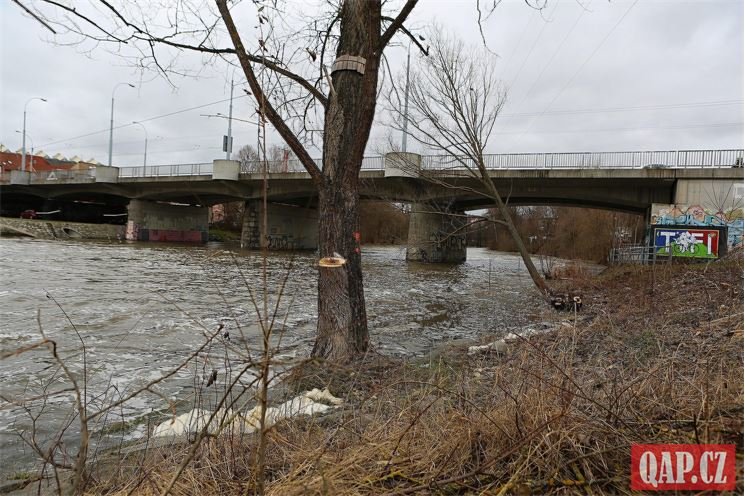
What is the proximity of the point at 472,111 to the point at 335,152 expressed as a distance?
11.1m

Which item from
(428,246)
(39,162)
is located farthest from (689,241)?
(39,162)

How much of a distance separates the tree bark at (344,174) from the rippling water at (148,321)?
1033 millimetres

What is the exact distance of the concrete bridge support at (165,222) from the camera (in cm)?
4984

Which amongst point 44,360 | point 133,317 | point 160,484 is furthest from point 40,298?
point 160,484

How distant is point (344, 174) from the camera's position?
561 centimetres

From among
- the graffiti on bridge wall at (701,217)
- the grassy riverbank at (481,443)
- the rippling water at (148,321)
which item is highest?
the graffiti on bridge wall at (701,217)

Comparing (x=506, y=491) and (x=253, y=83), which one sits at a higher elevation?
(x=253, y=83)

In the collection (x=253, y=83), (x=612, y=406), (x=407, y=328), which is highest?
(x=253, y=83)

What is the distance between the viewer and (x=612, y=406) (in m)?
2.52

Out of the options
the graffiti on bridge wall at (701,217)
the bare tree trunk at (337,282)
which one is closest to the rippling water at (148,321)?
the bare tree trunk at (337,282)

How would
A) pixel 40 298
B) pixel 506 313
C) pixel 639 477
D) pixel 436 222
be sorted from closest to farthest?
pixel 639 477
pixel 40 298
pixel 506 313
pixel 436 222

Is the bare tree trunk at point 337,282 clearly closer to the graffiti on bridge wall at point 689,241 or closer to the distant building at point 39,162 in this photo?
the graffiti on bridge wall at point 689,241

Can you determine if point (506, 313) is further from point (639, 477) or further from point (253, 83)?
point (639, 477)

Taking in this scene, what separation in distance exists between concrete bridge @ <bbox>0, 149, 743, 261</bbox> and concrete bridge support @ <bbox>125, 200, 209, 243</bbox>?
0.37ft
